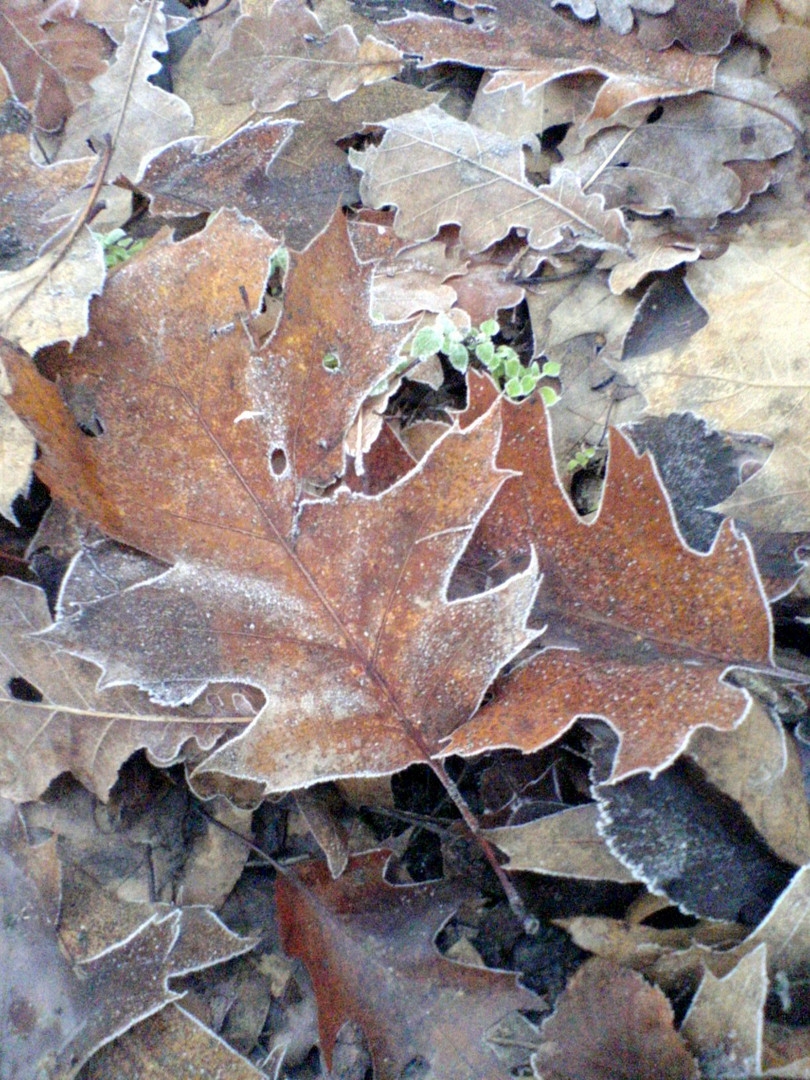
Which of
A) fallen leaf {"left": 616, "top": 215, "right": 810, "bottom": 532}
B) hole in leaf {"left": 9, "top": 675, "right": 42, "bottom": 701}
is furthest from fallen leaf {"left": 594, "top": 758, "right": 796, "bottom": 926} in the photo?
hole in leaf {"left": 9, "top": 675, "right": 42, "bottom": 701}

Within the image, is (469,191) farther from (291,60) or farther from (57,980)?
(57,980)

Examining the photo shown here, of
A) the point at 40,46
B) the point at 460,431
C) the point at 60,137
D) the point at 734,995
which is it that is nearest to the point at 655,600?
the point at 460,431

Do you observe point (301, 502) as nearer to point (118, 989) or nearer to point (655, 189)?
point (118, 989)

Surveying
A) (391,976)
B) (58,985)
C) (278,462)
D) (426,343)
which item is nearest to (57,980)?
(58,985)

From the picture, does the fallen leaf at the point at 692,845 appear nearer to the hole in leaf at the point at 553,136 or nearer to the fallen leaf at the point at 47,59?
the hole in leaf at the point at 553,136

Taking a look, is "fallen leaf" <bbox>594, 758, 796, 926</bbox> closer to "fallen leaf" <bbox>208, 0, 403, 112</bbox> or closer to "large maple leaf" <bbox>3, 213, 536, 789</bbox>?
"large maple leaf" <bbox>3, 213, 536, 789</bbox>
